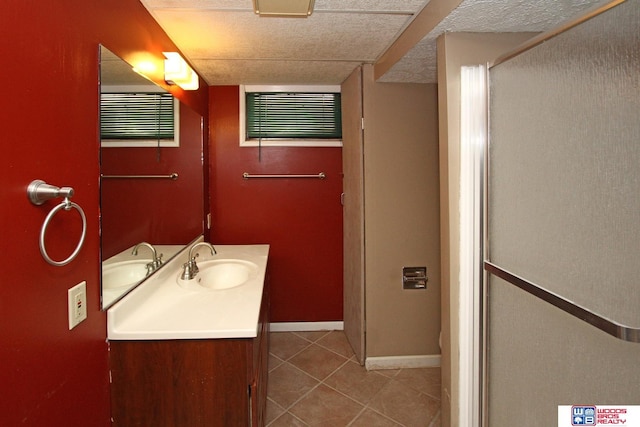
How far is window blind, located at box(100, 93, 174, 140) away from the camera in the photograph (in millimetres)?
1201

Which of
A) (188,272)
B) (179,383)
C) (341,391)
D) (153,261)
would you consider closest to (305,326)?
(341,391)

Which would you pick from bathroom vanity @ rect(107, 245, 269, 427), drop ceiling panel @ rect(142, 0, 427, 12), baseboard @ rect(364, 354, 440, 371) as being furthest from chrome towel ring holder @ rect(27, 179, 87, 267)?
baseboard @ rect(364, 354, 440, 371)

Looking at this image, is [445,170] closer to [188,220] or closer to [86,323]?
[86,323]

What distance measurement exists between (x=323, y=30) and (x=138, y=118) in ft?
3.44

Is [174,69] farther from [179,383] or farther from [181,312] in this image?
[179,383]

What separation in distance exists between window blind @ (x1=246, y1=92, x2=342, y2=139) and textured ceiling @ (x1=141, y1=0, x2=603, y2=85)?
0.31 m

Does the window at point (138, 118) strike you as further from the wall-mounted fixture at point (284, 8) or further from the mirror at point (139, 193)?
the wall-mounted fixture at point (284, 8)

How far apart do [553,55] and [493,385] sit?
1190 mm

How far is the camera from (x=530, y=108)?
41.4 inches

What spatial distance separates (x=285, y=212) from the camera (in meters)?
2.91

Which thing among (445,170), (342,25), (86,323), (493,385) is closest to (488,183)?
(445,170)

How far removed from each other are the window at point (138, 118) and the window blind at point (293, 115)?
3.16ft

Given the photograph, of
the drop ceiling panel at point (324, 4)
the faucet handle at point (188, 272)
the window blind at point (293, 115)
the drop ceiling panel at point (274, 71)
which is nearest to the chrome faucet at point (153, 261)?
the faucet handle at point (188, 272)

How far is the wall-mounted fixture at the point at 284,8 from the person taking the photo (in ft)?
4.75
